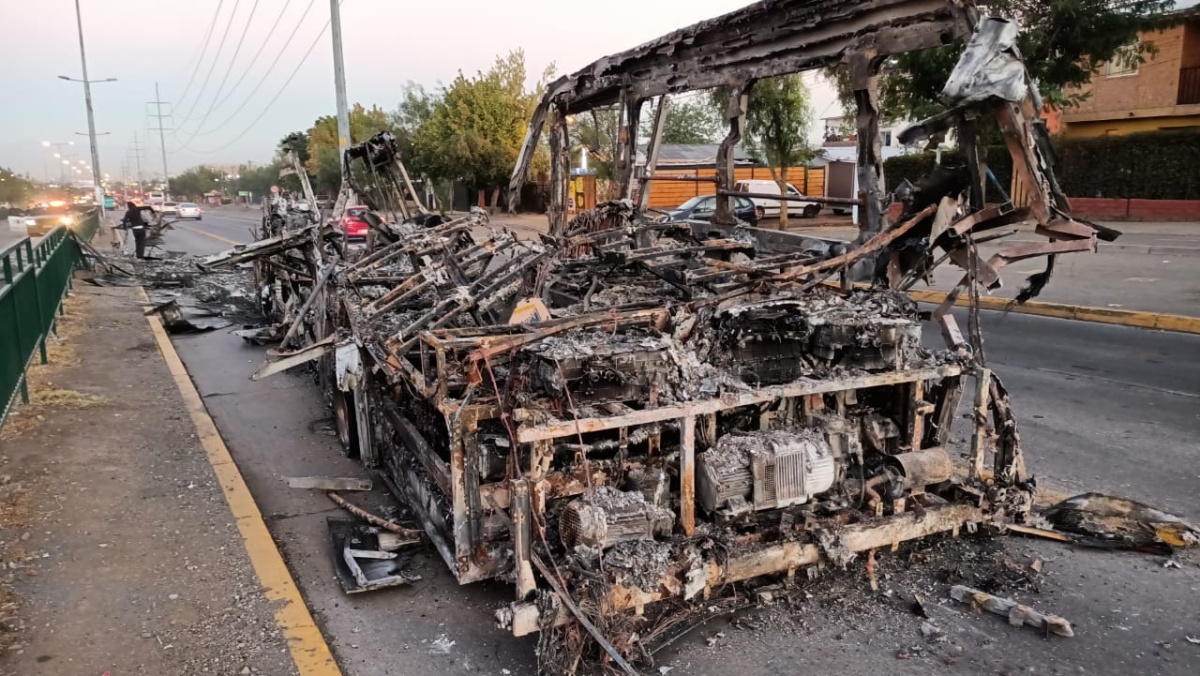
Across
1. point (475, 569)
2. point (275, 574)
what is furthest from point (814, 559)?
point (275, 574)

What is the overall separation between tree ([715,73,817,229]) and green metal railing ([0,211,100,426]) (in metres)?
20.2

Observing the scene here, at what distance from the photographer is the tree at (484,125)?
125 ft

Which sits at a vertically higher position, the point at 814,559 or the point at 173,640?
the point at 814,559

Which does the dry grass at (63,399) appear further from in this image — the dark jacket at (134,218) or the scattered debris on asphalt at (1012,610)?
the dark jacket at (134,218)

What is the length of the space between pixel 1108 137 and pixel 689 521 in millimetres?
26479

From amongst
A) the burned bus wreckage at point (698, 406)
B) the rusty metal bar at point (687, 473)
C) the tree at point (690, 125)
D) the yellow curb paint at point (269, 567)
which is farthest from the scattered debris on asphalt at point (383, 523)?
the tree at point (690, 125)

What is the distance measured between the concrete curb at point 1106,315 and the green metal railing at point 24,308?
908 cm

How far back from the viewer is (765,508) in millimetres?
3824

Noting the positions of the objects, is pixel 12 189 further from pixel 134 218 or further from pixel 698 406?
pixel 698 406

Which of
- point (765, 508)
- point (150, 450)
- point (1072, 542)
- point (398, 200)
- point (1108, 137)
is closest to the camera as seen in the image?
point (765, 508)

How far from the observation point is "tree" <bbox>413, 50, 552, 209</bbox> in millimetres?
38250

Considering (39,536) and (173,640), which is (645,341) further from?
(39,536)

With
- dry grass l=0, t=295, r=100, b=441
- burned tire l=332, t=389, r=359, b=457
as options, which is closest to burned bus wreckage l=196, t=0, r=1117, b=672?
burned tire l=332, t=389, r=359, b=457

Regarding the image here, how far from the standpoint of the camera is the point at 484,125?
3841 centimetres
